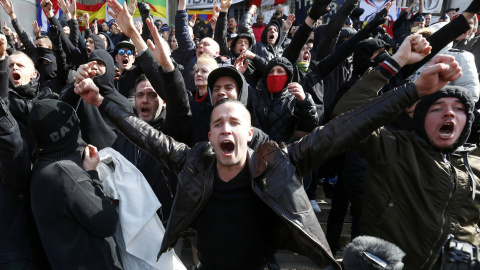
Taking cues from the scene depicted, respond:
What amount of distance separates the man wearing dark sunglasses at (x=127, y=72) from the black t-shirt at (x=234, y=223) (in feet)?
8.38

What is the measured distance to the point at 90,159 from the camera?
88.7 inches

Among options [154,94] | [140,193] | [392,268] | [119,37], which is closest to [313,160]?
[392,268]

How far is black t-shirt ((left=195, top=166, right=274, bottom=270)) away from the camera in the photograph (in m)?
1.99

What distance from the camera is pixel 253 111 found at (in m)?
3.48

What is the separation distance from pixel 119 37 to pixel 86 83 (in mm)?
6405

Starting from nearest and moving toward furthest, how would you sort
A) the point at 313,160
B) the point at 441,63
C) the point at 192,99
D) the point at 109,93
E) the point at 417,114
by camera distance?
the point at 441,63 → the point at 313,160 → the point at 417,114 → the point at 192,99 → the point at 109,93

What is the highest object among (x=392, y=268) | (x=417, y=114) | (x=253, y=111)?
(x=417, y=114)

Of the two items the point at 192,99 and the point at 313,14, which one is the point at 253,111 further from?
the point at 313,14

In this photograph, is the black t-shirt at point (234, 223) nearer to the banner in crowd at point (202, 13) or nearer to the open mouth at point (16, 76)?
the open mouth at point (16, 76)

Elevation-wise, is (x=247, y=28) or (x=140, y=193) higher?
(x=247, y=28)

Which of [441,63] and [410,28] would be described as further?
[410,28]

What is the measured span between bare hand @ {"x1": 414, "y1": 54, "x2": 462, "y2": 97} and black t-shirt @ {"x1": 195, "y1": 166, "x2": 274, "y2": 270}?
104 centimetres

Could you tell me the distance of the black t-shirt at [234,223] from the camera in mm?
1988

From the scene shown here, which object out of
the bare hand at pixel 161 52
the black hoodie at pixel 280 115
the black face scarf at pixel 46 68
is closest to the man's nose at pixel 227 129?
the bare hand at pixel 161 52
